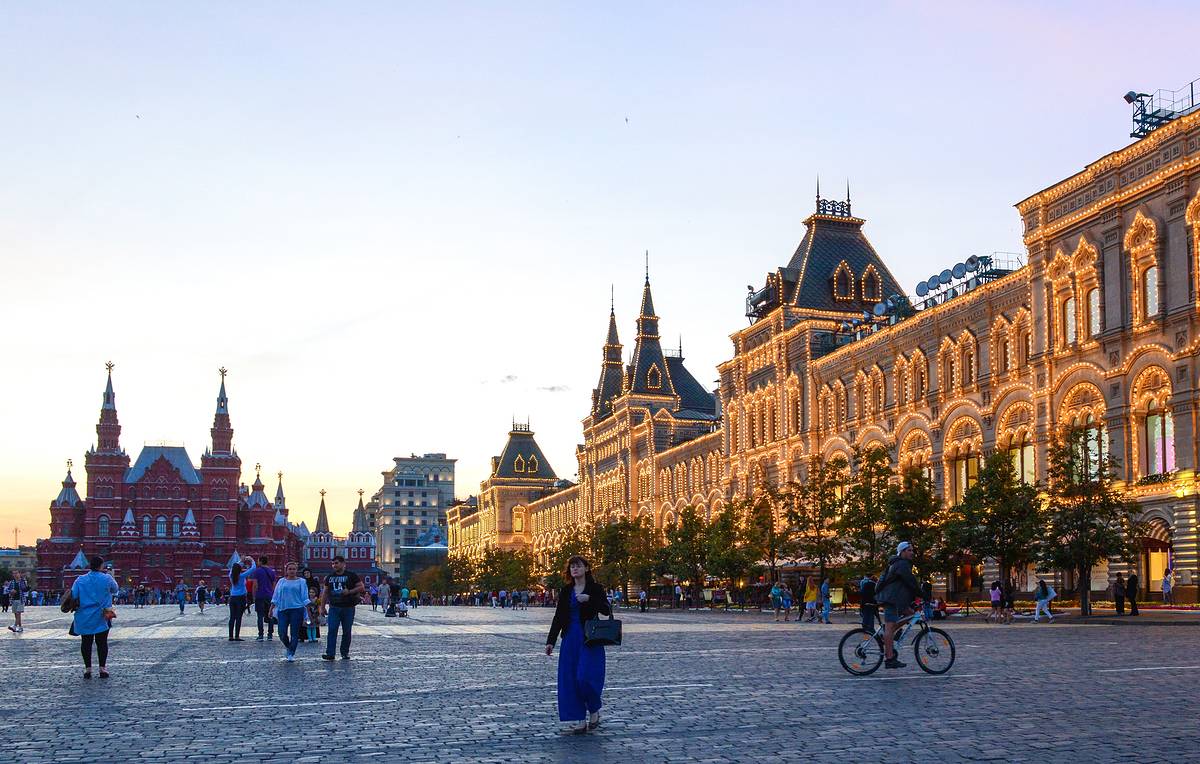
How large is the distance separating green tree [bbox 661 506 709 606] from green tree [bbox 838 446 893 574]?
18278 mm

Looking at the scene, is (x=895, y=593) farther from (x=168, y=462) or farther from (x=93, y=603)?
(x=168, y=462)

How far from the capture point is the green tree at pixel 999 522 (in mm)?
44688

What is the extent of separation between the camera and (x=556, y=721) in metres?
13.5

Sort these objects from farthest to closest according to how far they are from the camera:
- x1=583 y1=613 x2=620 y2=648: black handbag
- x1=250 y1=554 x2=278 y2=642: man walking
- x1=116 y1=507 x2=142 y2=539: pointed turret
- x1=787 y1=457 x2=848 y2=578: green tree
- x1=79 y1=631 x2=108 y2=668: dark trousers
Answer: x1=116 y1=507 x2=142 y2=539: pointed turret < x1=787 y1=457 x2=848 y2=578: green tree < x1=250 y1=554 x2=278 y2=642: man walking < x1=79 y1=631 x2=108 y2=668: dark trousers < x1=583 y1=613 x2=620 y2=648: black handbag

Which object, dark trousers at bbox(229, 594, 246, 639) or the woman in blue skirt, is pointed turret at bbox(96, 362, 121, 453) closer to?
dark trousers at bbox(229, 594, 246, 639)

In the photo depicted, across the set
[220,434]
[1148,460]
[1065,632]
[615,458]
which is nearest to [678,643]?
[1065,632]

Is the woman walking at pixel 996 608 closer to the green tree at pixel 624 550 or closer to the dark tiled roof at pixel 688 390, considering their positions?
the green tree at pixel 624 550

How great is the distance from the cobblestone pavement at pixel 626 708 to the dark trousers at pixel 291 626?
0.48 meters

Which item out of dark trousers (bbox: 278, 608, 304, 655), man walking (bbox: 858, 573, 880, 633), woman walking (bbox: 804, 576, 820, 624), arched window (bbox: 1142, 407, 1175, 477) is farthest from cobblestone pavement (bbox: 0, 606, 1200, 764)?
arched window (bbox: 1142, 407, 1175, 477)

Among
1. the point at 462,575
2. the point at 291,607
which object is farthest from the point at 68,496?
the point at 291,607

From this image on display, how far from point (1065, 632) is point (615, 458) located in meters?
86.3

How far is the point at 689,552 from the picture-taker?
75.2m

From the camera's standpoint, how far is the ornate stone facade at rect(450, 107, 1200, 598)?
45188 mm

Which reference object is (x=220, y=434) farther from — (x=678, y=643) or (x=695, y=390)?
(x=678, y=643)
